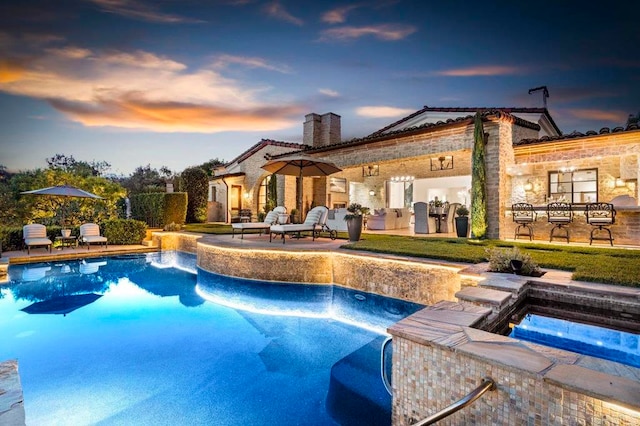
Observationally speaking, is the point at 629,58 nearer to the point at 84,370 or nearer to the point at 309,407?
the point at 309,407

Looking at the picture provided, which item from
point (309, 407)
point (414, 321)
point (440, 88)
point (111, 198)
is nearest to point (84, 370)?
point (309, 407)

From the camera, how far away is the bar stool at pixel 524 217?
940 cm

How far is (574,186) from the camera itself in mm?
11352

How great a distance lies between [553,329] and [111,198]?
1734 centimetres

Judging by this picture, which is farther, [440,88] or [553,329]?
[440,88]

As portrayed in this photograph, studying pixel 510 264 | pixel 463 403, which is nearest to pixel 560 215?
pixel 510 264

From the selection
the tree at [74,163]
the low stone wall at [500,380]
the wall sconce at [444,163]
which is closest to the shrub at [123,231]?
the tree at [74,163]

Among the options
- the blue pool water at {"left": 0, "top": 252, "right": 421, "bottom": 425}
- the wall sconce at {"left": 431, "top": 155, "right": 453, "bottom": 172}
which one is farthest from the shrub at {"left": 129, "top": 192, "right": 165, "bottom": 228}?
the wall sconce at {"left": 431, "top": 155, "right": 453, "bottom": 172}

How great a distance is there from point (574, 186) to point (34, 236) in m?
19.2

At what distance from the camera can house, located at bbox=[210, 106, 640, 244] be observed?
29.5ft

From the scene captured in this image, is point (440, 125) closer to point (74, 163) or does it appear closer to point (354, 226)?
point (354, 226)

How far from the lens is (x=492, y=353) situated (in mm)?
1984

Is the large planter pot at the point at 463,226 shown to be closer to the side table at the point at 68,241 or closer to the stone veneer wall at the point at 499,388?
the stone veneer wall at the point at 499,388

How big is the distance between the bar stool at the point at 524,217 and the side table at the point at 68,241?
1535 cm
